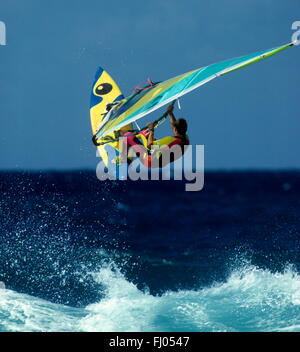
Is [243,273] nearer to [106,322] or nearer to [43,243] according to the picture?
[106,322]

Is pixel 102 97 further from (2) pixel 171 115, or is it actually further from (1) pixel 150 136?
(2) pixel 171 115

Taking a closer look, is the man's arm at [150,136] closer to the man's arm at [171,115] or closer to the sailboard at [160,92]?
the sailboard at [160,92]

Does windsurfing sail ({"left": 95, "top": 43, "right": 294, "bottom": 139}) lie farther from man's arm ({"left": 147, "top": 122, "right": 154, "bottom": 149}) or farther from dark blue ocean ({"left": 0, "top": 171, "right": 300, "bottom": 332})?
dark blue ocean ({"left": 0, "top": 171, "right": 300, "bottom": 332})

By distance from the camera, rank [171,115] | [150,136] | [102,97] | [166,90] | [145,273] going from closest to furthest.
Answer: [171,115], [150,136], [166,90], [102,97], [145,273]

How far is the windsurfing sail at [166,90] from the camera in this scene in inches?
334

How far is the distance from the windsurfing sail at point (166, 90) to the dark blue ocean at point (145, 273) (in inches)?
167

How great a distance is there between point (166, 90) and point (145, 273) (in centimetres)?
814

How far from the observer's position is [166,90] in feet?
31.1

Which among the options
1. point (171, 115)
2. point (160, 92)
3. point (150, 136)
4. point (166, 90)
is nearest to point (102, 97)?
point (160, 92)

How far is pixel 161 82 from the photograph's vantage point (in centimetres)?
1050

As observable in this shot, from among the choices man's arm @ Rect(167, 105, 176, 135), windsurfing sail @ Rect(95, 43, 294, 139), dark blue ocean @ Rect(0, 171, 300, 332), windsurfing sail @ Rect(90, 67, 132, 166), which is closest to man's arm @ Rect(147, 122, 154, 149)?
windsurfing sail @ Rect(95, 43, 294, 139)

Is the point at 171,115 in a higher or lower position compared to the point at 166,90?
lower

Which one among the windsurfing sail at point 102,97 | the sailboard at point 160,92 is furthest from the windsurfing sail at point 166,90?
the windsurfing sail at point 102,97

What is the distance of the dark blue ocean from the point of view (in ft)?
37.1
